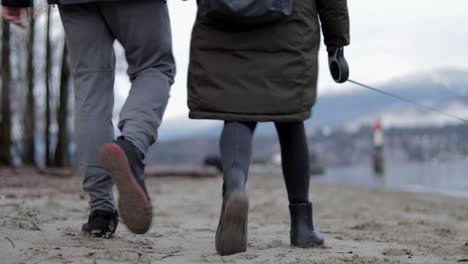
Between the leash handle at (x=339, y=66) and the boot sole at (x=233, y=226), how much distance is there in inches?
29.0

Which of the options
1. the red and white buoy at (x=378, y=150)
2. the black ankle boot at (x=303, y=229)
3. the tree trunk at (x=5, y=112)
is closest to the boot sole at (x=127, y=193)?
the black ankle boot at (x=303, y=229)

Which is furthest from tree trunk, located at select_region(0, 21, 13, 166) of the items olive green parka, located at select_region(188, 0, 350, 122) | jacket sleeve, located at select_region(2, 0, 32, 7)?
olive green parka, located at select_region(188, 0, 350, 122)

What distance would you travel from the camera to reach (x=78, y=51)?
304cm

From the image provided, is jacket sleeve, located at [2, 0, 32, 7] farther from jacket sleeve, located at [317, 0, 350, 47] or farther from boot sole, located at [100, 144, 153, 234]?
jacket sleeve, located at [317, 0, 350, 47]

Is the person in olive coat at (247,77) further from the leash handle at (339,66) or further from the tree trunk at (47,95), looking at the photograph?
the tree trunk at (47,95)

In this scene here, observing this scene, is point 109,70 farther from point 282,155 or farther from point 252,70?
point 282,155

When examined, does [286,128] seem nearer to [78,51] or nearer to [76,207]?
[78,51]

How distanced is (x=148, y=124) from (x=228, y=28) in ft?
1.46

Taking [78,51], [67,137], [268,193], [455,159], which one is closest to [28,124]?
[67,137]

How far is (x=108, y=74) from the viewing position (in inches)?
121

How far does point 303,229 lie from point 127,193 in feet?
2.64

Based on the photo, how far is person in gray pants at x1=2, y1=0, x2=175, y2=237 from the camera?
2.89 meters

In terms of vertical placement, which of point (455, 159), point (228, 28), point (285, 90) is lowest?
point (455, 159)

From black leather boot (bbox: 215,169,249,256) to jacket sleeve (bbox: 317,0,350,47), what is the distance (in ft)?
2.38
